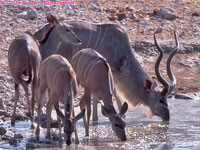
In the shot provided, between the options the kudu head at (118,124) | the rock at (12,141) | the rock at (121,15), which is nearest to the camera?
the rock at (12,141)

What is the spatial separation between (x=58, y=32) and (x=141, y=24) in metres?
4.62

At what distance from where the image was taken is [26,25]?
12180mm

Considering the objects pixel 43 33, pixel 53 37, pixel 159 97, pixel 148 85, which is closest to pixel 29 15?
pixel 43 33

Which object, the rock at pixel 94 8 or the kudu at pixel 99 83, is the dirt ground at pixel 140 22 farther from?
the kudu at pixel 99 83

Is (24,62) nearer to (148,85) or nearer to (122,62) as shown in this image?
(122,62)

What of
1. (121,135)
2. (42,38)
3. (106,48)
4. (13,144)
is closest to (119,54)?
(106,48)

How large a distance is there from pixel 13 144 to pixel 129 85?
111 inches

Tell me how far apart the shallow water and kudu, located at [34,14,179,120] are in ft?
1.01

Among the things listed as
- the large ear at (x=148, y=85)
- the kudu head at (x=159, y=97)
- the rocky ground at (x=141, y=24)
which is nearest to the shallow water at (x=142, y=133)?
the kudu head at (x=159, y=97)

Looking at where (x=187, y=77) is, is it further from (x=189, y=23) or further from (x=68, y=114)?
(x=68, y=114)

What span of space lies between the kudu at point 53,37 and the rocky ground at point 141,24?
32.9 inches

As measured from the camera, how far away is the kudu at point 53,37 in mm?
9203

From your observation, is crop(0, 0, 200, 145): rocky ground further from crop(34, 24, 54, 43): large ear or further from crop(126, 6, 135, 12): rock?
crop(34, 24, 54, 43): large ear

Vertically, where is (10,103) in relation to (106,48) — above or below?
below
